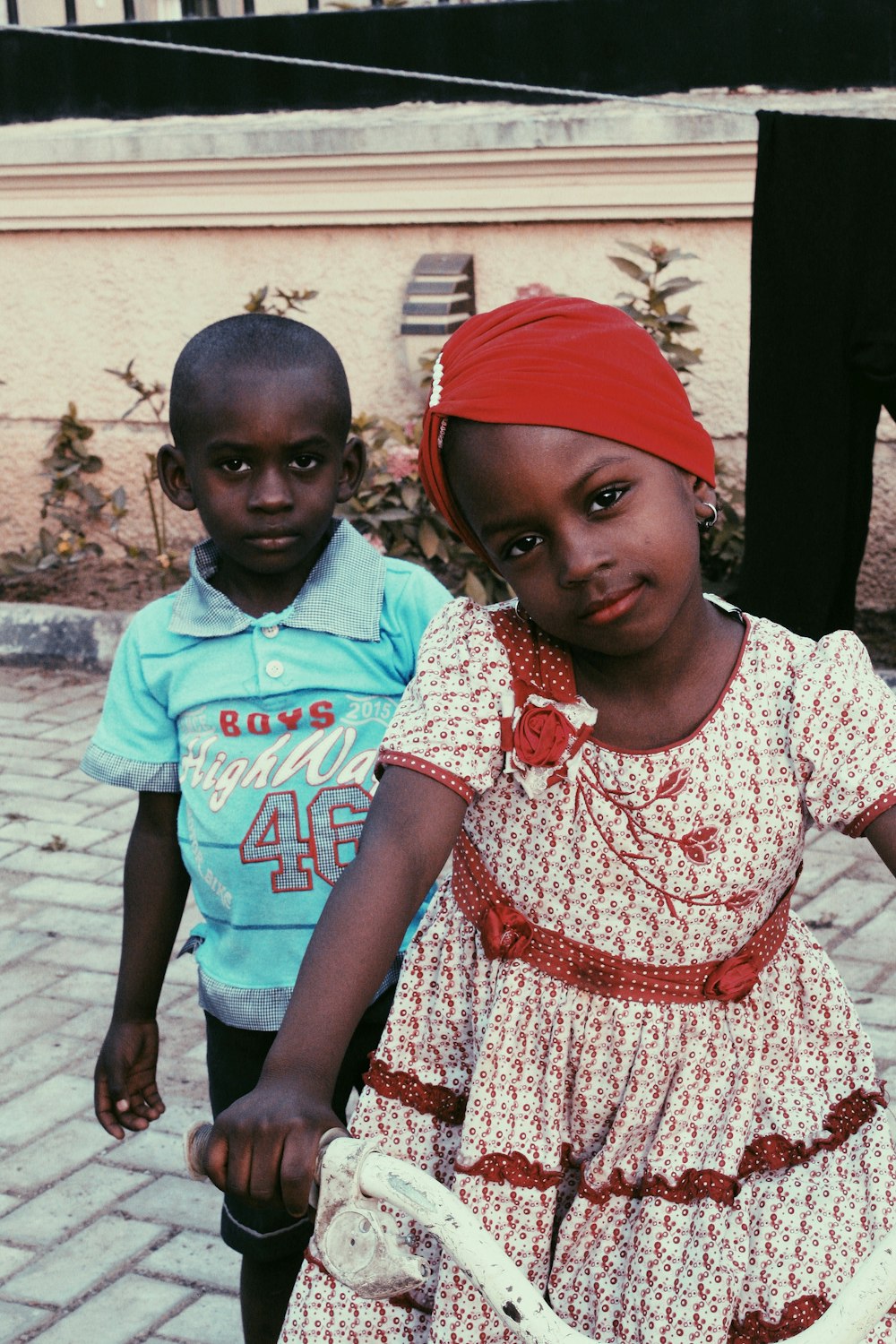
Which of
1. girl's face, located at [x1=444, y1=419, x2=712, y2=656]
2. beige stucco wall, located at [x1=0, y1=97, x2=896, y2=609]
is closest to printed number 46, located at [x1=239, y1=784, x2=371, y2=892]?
girl's face, located at [x1=444, y1=419, x2=712, y2=656]

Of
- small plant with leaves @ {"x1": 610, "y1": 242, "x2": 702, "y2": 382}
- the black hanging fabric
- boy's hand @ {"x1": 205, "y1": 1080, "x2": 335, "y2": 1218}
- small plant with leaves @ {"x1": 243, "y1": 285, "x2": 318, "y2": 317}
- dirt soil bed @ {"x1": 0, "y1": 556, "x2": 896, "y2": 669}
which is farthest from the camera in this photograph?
dirt soil bed @ {"x1": 0, "y1": 556, "x2": 896, "y2": 669}

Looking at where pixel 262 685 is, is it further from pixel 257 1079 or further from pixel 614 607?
pixel 614 607

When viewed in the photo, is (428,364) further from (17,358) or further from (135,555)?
(17,358)

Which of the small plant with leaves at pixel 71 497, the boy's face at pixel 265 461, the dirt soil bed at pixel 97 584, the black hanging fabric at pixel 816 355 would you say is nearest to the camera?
the boy's face at pixel 265 461

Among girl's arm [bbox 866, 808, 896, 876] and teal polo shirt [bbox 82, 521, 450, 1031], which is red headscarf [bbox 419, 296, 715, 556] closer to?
girl's arm [bbox 866, 808, 896, 876]

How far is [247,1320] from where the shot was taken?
7.95ft

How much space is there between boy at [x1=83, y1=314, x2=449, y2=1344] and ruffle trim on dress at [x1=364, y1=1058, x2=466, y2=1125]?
33 centimetres

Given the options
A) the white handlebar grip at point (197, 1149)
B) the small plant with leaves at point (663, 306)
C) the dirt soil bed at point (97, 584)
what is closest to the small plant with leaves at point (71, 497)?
the dirt soil bed at point (97, 584)

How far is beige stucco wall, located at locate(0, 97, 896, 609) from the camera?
20.5 feet

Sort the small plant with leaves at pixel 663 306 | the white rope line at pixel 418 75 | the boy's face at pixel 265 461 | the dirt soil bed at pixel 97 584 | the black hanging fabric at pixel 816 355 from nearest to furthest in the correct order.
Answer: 1. the boy's face at pixel 265 461
2. the white rope line at pixel 418 75
3. the black hanging fabric at pixel 816 355
4. the small plant with leaves at pixel 663 306
5. the dirt soil bed at pixel 97 584

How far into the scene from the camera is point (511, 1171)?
1833 mm

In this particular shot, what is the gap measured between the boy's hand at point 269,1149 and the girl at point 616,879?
309 millimetres

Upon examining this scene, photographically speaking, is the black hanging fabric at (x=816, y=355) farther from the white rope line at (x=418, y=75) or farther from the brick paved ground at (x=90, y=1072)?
the brick paved ground at (x=90, y=1072)

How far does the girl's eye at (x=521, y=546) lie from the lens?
1699 millimetres
